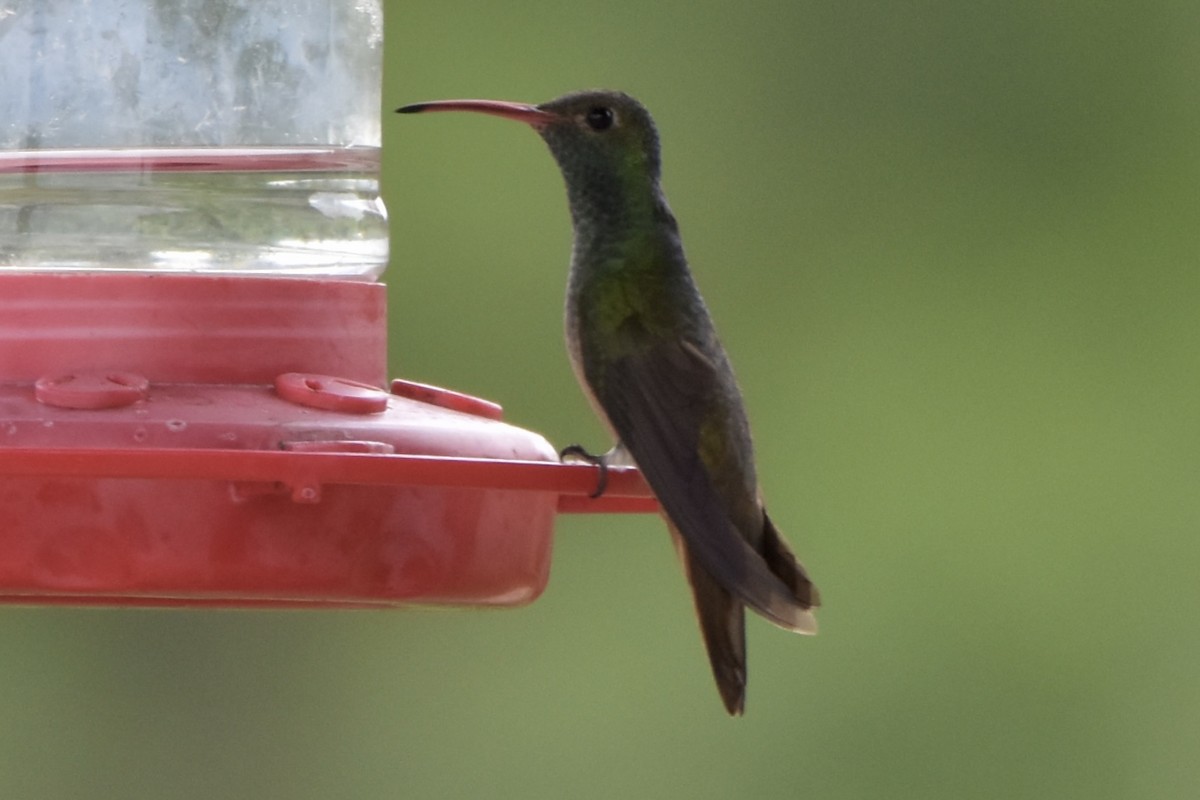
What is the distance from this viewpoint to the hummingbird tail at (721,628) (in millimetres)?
3422

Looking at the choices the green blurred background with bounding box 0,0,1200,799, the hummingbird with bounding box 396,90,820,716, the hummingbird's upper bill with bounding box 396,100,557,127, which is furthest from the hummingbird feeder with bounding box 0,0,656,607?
the green blurred background with bounding box 0,0,1200,799

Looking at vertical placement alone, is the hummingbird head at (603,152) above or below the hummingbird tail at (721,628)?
above

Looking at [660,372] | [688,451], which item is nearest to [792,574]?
[688,451]

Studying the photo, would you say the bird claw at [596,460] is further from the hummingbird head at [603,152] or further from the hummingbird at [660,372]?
the hummingbird head at [603,152]

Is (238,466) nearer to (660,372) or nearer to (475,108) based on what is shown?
(475,108)

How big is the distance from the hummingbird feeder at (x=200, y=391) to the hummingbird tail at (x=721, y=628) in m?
0.44

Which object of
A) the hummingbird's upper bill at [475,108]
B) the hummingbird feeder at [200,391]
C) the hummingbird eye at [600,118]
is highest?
the hummingbird's upper bill at [475,108]

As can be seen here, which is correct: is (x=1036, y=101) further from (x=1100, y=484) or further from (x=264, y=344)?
(x=264, y=344)

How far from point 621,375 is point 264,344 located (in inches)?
31.4

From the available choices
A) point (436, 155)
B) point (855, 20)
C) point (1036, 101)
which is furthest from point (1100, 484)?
point (436, 155)

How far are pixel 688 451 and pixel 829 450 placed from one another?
5.53m

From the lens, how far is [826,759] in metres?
8.15

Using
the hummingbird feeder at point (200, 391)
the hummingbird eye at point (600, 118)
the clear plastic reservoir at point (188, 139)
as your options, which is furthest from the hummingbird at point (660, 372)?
the clear plastic reservoir at point (188, 139)

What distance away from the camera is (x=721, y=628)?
3432 millimetres
